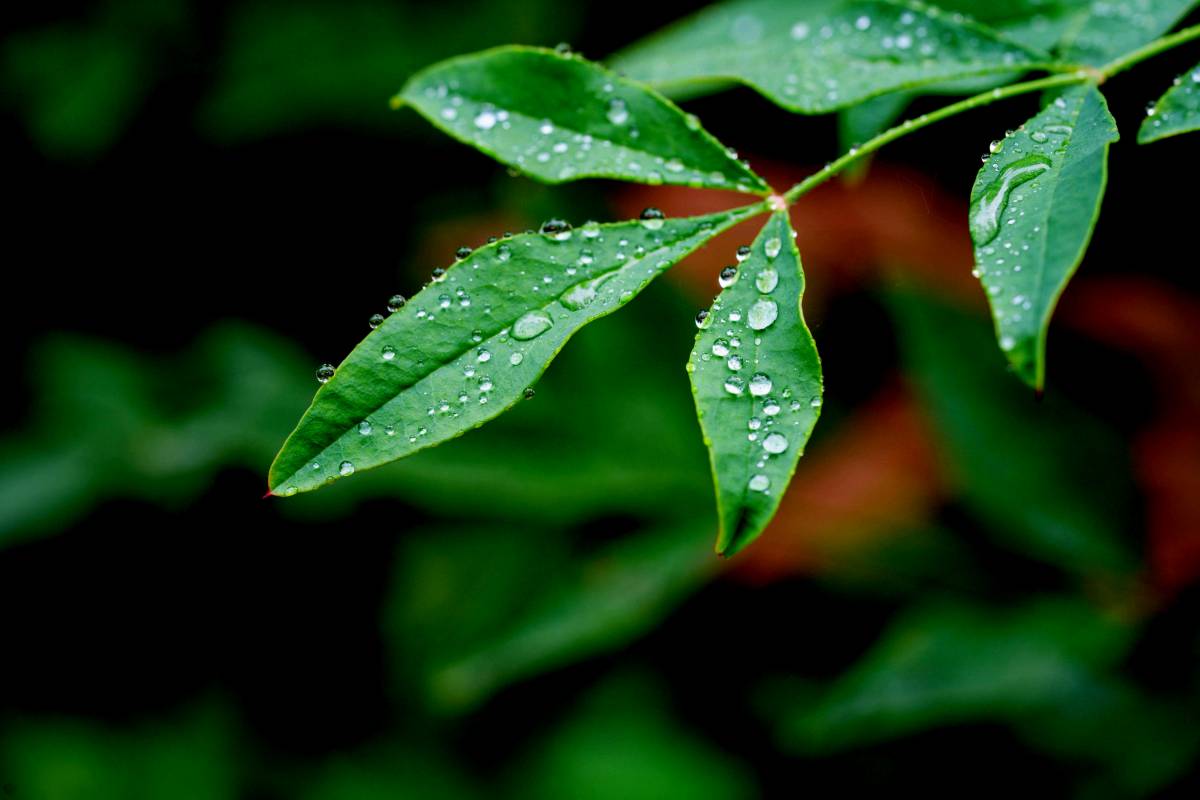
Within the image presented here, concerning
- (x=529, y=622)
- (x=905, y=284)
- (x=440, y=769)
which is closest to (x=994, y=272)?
(x=905, y=284)

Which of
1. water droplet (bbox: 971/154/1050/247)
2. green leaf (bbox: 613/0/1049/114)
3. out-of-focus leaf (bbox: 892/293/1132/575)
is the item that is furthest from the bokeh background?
water droplet (bbox: 971/154/1050/247)

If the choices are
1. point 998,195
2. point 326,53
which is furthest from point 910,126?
point 326,53

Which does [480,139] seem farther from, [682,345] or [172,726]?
[172,726]

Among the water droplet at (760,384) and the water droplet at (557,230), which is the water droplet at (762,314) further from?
the water droplet at (557,230)

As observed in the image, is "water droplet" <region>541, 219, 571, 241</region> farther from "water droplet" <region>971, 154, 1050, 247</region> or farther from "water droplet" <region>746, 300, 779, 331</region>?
"water droplet" <region>971, 154, 1050, 247</region>

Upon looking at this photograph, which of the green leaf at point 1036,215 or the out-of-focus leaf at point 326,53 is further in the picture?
the out-of-focus leaf at point 326,53

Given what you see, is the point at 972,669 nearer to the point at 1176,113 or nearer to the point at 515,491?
the point at 515,491

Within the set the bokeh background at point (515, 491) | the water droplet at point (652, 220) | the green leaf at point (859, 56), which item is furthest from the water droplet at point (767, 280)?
the bokeh background at point (515, 491)
